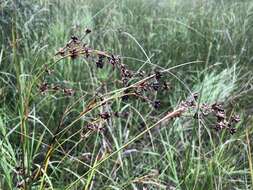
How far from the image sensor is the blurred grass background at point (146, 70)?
173 centimetres

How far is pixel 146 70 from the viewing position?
8.69 feet

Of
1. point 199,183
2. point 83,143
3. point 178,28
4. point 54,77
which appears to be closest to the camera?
point 199,183

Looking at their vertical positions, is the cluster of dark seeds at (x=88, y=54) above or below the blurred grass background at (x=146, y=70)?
above

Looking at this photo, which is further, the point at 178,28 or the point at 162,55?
the point at 178,28

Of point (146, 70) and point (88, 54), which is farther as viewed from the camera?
point (146, 70)

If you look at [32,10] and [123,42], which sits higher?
[32,10]

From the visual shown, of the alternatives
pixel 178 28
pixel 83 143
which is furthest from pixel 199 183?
pixel 178 28

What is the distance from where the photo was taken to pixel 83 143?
1.99m

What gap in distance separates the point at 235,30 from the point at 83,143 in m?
1.46

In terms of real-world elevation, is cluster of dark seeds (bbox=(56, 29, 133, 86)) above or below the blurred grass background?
above

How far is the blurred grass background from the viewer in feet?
5.68

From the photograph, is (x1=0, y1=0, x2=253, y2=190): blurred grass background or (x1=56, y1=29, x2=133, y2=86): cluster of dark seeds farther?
(x1=0, y1=0, x2=253, y2=190): blurred grass background

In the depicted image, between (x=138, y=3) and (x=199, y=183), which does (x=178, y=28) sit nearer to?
(x=138, y=3)

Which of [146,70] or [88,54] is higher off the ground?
[88,54]
